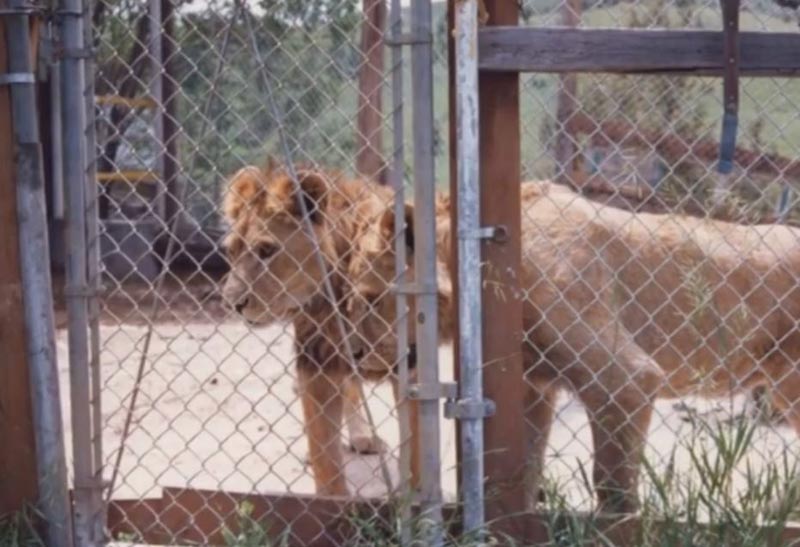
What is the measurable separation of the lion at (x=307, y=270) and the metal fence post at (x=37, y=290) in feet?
5.55

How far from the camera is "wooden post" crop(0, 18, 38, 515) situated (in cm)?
369

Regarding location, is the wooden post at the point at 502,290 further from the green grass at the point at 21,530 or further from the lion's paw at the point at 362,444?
the lion's paw at the point at 362,444

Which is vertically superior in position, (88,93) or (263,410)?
(88,93)

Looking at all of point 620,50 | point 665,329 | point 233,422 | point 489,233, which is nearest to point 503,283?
point 489,233

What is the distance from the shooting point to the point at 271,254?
563 cm

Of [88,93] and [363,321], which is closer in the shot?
[88,93]

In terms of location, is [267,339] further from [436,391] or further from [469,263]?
[469,263]

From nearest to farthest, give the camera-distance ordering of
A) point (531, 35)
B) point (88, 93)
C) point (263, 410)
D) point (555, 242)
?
point (531, 35), point (88, 93), point (555, 242), point (263, 410)

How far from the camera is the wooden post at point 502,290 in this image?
3.54 m

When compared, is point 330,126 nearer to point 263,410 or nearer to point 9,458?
point 263,410

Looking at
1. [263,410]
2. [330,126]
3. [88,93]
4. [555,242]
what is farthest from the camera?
[330,126]

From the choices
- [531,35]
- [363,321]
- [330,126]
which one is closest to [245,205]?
[363,321]

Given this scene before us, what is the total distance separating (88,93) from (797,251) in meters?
3.22

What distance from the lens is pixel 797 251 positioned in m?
5.66
